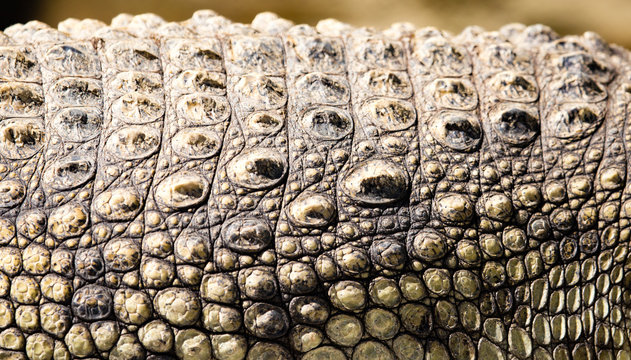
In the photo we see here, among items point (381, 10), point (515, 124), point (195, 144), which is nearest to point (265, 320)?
point (195, 144)

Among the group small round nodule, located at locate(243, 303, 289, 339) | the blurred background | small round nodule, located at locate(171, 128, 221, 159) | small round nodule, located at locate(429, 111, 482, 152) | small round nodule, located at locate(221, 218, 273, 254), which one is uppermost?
the blurred background

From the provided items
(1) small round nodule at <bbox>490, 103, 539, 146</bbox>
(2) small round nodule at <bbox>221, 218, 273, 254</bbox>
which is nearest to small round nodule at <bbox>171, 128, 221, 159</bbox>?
(2) small round nodule at <bbox>221, 218, 273, 254</bbox>

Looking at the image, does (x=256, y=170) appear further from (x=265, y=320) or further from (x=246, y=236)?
(x=265, y=320)

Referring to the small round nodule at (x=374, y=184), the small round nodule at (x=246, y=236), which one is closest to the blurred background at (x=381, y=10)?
the small round nodule at (x=374, y=184)

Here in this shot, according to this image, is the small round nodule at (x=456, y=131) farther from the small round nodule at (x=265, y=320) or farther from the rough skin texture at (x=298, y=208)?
the small round nodule at (x=265, y=320)

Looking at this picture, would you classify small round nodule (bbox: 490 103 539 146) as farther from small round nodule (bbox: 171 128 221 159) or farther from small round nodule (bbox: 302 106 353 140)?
small round nodule (bbox: 171 128 221 159)

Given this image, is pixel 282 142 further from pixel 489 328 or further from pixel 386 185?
pixel 489 328
